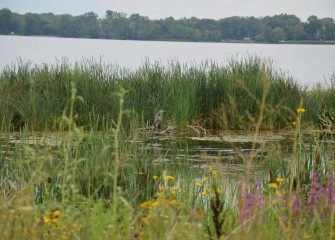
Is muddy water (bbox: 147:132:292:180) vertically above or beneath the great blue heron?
beneath

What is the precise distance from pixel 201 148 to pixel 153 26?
60901 mm

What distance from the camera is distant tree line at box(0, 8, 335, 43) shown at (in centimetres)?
6900

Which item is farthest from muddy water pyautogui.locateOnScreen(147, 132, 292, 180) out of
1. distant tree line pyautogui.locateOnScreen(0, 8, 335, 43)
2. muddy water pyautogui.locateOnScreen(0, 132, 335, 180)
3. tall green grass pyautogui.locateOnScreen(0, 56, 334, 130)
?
distant tree line pyautogui.locateOnScreen(0, 8, 335, 43)

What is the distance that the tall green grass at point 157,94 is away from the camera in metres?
11.8

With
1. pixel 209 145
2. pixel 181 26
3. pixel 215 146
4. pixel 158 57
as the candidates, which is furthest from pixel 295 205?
pixel 181 26

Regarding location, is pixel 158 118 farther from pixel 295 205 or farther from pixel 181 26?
pixel 181 26

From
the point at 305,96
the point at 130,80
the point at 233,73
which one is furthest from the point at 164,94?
the point at 305,96

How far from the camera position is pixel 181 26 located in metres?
Result: 70.2

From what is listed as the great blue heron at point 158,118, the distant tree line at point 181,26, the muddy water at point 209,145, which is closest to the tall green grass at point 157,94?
the great blue heron at point 158,118

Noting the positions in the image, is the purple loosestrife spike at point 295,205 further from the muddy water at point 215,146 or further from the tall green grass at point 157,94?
the tall green grass at point 157,94

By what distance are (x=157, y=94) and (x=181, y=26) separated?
58.6m

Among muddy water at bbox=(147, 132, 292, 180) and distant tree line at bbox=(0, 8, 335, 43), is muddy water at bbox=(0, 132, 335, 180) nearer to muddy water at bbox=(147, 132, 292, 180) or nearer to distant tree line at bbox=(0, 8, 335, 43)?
muddy water at bbox=(147, 132, 292, 180)

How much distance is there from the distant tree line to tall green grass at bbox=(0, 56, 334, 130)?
55.5 m

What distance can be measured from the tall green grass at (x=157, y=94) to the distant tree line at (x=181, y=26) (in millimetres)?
55491
